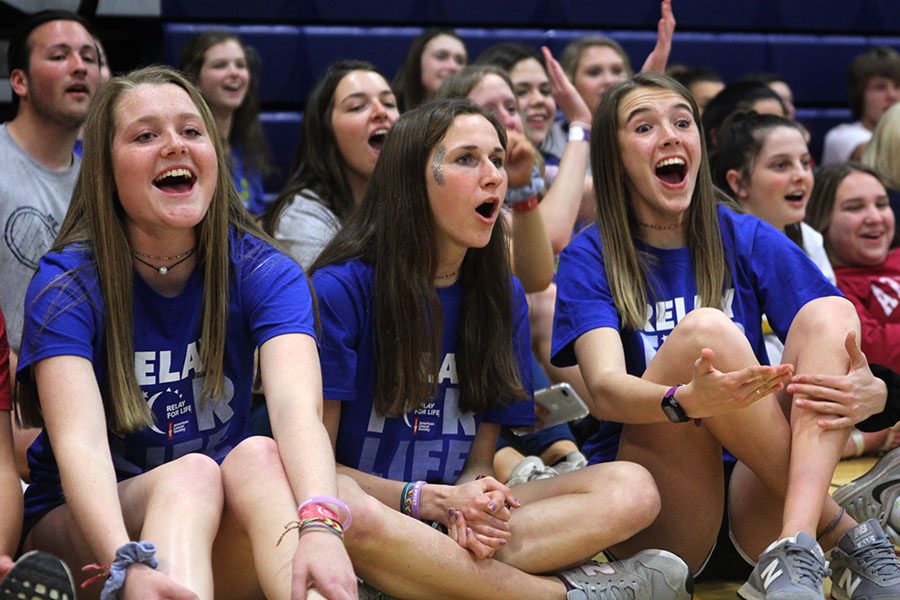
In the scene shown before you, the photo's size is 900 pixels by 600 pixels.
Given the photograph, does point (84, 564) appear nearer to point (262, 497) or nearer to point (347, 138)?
point (262, 497)

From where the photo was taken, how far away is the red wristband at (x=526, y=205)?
275cm

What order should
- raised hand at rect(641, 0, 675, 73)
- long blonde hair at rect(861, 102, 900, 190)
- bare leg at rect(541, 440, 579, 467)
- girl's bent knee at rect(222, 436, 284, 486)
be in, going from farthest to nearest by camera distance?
long blonde hair at rect(861, 102, 900, 190) < raised hand at rect(641, 0, 675, 73) < bare leg at rect(541, 440, 579, 467) < girl's bent knee at rect(222, 436, 284, 486)

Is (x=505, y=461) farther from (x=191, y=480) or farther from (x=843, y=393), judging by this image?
(x=191, y=480)

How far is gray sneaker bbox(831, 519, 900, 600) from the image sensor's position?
1.95 m

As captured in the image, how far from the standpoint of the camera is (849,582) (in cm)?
201

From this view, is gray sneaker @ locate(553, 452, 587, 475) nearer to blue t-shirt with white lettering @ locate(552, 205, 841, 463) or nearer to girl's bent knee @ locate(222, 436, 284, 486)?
blue t-shirt with white lettering @ locate(552, 205, 841, 463)

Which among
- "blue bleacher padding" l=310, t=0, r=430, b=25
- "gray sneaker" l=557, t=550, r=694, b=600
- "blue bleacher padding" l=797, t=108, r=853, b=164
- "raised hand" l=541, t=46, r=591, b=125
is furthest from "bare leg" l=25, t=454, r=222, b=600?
"blue bleacher padding" l=797, t=108, r=853, b=164

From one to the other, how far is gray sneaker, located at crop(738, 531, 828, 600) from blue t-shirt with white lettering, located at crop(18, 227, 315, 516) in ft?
2.60

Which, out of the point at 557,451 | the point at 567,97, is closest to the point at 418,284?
the point at 557,451

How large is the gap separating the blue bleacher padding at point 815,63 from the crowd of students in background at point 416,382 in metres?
3.01

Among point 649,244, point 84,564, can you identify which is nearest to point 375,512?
point 84,564

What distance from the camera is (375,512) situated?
1.87 metres

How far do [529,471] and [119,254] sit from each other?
1.12 meters

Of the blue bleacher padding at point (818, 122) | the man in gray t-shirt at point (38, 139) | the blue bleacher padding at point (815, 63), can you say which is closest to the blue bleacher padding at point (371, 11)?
the blue bleacher padding at point (815, 63)
